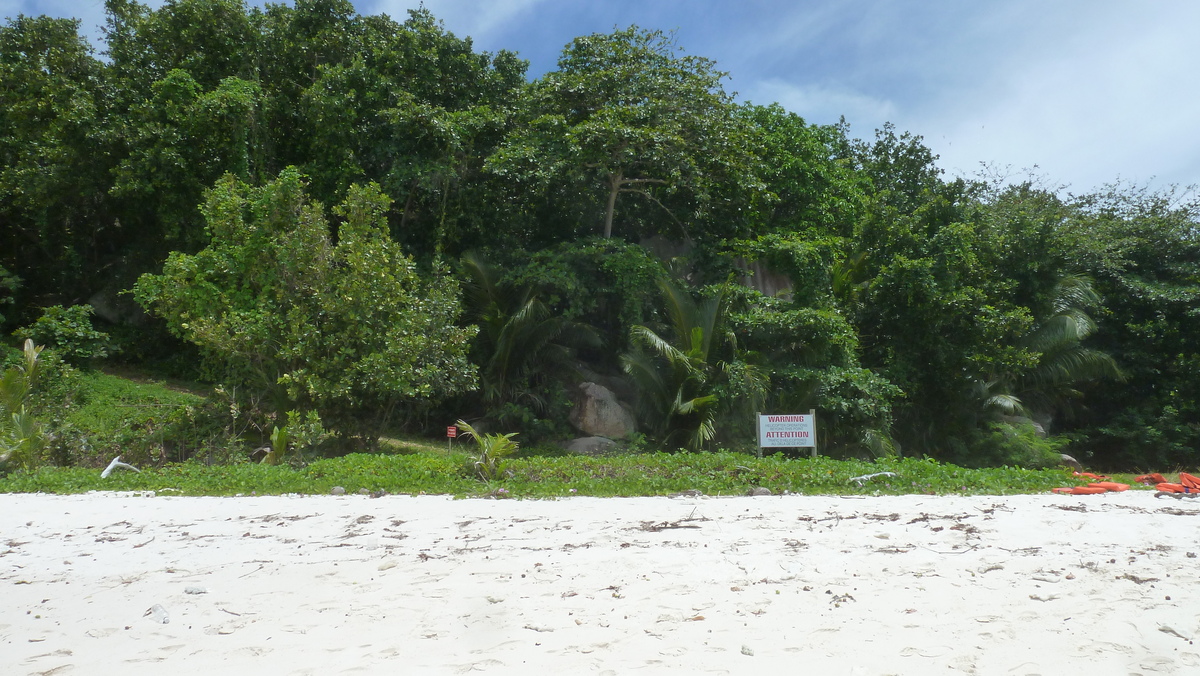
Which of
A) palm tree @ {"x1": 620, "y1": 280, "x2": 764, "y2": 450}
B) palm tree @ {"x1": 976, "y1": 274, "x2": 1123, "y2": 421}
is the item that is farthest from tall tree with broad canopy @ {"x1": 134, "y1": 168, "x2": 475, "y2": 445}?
palm tree @ {"x1": 976, "y1": 274, "x2": 1123, "y2": 421}

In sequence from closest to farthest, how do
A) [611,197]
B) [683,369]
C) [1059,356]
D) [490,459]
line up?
[490,459] < [683,369] < [611,197] < [1059,356]

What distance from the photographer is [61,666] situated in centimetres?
357

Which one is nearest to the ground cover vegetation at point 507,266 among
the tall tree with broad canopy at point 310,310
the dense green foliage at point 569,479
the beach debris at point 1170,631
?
the tall tree with broad canopy at point 310,310

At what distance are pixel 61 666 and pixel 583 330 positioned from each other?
12.5 m

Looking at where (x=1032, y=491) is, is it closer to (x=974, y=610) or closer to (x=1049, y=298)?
(x=974, y=610)

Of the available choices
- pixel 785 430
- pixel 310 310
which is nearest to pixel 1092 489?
pixel 785 430

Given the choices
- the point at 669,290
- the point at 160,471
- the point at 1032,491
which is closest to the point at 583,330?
the point at 669,290

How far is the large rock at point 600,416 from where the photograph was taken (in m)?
15.5

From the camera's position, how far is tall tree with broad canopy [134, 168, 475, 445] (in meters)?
11.8

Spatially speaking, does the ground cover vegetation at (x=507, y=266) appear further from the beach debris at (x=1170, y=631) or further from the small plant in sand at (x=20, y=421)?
the beach debris at (x=1170, y=631)

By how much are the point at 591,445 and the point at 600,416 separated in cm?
77

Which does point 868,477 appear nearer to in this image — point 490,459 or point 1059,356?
point 490,459

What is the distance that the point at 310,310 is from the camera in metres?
12.2

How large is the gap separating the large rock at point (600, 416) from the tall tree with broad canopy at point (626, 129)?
3.56m
